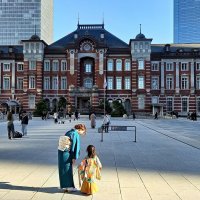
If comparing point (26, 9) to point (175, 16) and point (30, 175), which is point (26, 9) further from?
point (30, 175)

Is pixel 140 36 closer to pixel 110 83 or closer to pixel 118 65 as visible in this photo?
pixel 118 65

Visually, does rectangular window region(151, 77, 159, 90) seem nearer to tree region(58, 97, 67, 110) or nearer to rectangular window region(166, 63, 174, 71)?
rectangular window region(166, 63, 174, 71)

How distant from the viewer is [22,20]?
127875mm

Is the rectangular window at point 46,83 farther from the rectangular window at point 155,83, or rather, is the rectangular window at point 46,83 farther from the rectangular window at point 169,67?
the rectangular window at point 169,67

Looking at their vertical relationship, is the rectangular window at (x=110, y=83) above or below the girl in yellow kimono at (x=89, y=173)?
above

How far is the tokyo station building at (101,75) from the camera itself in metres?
69.2

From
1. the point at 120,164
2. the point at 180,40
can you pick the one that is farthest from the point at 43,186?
the point at 180,40

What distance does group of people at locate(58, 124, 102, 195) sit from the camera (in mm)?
7590

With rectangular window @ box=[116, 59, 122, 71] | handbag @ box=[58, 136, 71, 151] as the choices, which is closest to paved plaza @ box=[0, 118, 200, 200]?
handbag @ box=[58, 136, 71, 151]

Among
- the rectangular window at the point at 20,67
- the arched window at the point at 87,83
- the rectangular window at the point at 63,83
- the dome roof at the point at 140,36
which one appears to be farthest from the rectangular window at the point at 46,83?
the dome roof at the point at 140,36

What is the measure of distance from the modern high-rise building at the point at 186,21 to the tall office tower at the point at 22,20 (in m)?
61.1

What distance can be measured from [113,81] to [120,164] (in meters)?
59.8

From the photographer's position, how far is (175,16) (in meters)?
163

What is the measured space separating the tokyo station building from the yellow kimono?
2393 inches
